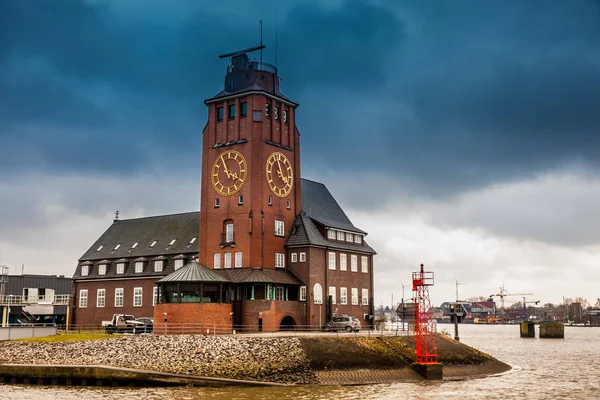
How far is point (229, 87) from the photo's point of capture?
7181 cm

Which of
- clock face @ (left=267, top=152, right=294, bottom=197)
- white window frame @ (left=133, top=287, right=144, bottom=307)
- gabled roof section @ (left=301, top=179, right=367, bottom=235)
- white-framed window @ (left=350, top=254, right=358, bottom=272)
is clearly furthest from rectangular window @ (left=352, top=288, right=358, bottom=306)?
white window frame @ (left=133, top=287, right=144, bottom=307)

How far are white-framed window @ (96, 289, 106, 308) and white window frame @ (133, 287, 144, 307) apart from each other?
5.15 meters

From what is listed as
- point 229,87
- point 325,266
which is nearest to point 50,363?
point 325,266

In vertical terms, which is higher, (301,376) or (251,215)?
(251,215)

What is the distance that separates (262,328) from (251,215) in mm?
10693

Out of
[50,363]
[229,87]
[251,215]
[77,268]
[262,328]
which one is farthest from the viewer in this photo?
[77,268]

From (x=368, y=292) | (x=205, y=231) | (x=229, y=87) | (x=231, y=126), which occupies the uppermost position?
(x=229, y=87)

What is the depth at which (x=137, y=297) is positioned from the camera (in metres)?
→ 79.1

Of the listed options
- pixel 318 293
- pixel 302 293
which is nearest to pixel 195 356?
pixel 302 293

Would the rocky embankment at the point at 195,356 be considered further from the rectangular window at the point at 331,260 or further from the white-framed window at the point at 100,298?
the white-framed window at the point at 100,298

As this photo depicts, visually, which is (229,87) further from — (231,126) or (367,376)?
(367,376)

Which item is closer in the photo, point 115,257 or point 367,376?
point 367,376

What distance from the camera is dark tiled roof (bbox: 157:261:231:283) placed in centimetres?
6056

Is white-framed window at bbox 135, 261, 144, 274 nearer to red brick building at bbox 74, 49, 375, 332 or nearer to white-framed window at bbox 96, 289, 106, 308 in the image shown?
white-framed window at bbox 96, 289, 106, 308
